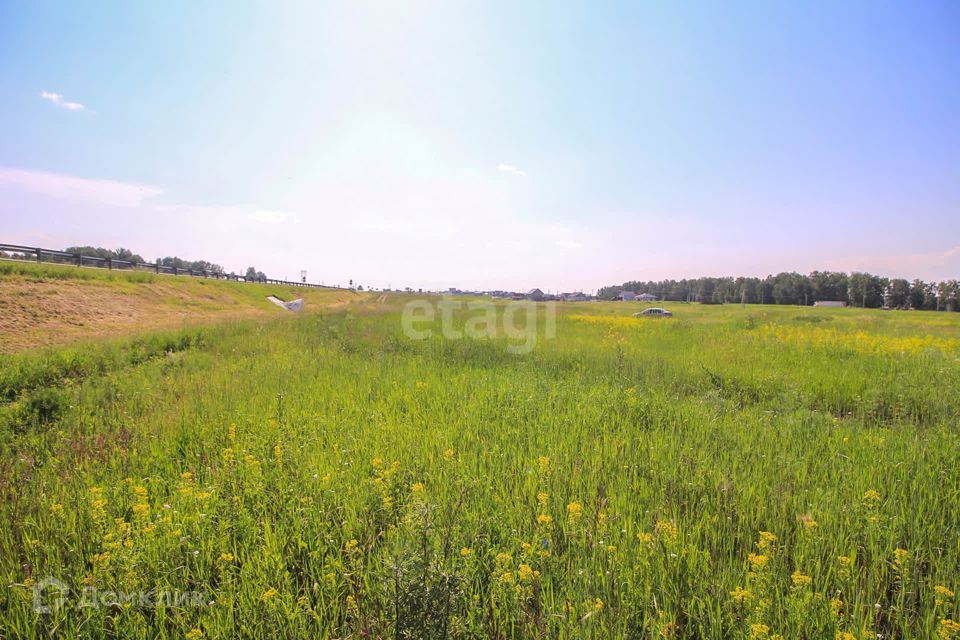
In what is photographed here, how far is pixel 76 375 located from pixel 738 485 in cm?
1324

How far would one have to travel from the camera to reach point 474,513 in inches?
117

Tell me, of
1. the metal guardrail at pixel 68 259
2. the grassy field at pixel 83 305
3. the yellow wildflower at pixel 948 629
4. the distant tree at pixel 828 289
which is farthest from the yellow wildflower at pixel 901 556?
the distant tree at pixel 828 289

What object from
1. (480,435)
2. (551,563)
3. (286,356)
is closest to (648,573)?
(551,563)

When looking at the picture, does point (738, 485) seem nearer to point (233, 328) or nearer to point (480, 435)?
point (480, 435)

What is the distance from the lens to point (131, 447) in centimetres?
451

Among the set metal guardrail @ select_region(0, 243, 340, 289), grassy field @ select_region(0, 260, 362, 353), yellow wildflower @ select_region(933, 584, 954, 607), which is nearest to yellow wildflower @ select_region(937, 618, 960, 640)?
yellow wildflower @ select_region(933, 584, 954, 607)

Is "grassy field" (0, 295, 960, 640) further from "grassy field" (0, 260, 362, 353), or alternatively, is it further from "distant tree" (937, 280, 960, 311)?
"distant tree" (937, 280, 960, 311)

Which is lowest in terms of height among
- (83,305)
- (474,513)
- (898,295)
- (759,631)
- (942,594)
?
(474,513)

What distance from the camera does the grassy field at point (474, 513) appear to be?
212cm

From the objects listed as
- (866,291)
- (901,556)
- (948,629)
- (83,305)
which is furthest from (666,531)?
(866,291)

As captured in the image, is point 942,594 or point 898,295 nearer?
point 942,594

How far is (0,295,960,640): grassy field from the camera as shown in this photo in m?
2.12

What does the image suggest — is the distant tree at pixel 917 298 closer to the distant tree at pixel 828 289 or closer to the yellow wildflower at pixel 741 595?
the distant tree at pixel 828 289

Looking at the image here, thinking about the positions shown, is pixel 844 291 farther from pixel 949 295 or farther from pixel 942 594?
pixel 942 594
